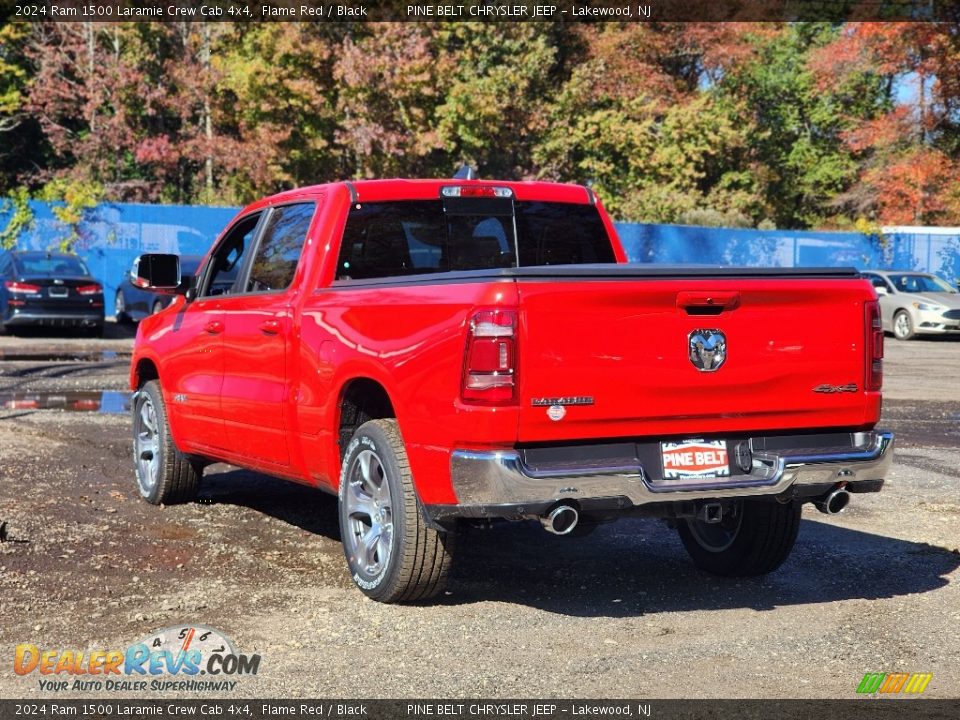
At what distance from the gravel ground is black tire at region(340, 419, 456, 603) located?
0.14 metres

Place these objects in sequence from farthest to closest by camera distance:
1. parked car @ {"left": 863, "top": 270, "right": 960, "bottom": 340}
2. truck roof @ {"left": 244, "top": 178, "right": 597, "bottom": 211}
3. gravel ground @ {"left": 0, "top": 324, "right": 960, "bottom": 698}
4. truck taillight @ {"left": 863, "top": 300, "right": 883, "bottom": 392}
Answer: parked car @ {"left": 863, "top": 270, "right": 960, "bottom": 340} < truck roof @ {"left": 244, "top": 178, "right": 597, "bottom": 211} < truck taillight @ {"left": 863, "top": 300, "right": 883, "bottom": 392} < gravel ground @ {"left": 0, "top": 324, "right": 960, "bottom": 698}

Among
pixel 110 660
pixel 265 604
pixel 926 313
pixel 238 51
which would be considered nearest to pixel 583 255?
pixel 265 604

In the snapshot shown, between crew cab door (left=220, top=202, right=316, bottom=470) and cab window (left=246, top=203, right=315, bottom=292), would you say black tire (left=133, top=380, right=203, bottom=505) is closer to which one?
crew cab door (left=220, top=202, right=316, bottom=470)

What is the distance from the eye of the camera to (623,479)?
224 inches

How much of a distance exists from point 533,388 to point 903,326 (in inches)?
1002

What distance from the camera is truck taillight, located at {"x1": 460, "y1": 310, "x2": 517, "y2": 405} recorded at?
5.56 metres

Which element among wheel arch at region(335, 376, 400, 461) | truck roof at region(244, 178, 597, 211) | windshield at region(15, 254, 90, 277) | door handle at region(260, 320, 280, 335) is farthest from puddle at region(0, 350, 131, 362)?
wheel arch at region(335, 376, 400, 461)

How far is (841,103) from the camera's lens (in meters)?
50.9

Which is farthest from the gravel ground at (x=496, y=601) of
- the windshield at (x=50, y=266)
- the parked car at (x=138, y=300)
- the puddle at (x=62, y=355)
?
the windshield at (x=50, y=266)

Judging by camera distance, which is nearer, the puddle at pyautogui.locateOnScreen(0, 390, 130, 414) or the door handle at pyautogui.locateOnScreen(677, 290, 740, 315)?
the door handle at pyautogui.locateOnScreen(677, 290, 740, 315)

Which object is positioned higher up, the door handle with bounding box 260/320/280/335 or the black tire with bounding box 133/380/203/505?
the door handle with bounding box 260/320/280/335

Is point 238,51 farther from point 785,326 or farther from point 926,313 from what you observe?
point 785,326

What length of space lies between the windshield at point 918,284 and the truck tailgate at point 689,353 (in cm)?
2487

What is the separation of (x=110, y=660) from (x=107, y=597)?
1071 millimetres
